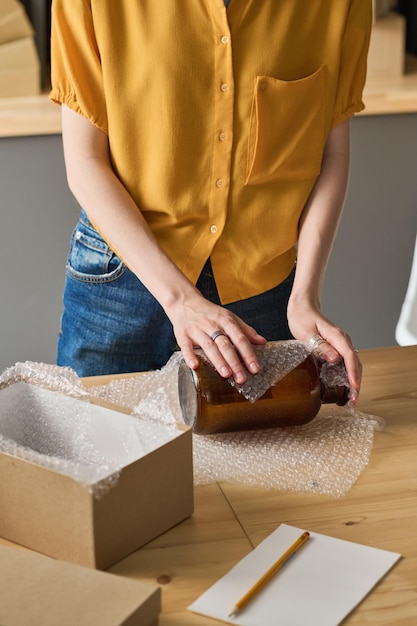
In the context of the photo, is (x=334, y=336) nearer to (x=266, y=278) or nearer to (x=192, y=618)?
(x=266, y=278)

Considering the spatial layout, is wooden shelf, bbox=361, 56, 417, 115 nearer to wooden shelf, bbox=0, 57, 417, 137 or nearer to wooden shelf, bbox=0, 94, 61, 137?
wooden shelf, bbox=0, 57, 417, 137

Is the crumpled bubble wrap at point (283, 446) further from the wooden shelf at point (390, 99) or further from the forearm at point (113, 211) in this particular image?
the wooden shelf at point (390, 99)

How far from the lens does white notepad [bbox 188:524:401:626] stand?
78 centimetres

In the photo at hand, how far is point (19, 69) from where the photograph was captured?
7.89 ft

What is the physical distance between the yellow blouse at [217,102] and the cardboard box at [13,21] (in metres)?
1.13

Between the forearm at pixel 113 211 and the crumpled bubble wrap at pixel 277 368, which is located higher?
the forearm at pixel 113 211

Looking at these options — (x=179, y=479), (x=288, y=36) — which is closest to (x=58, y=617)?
(x=179, y=479)

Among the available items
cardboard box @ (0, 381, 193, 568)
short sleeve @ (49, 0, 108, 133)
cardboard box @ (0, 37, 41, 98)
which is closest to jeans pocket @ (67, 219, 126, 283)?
short sleeve @ (49, 0, 108, 133)

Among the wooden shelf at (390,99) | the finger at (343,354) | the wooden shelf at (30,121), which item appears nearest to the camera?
the finger at (343,354)

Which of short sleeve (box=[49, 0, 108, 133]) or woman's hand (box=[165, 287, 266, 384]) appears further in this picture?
short sleeve (box=[49, 0, 108, 133])

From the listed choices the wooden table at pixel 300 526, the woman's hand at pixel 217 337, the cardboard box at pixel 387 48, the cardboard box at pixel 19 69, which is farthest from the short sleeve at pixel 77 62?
the cardboard box at pixel 387 48

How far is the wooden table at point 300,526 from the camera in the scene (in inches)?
31.8

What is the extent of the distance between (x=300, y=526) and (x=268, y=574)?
0.11 metres

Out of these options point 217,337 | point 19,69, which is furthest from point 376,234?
point 217,337
